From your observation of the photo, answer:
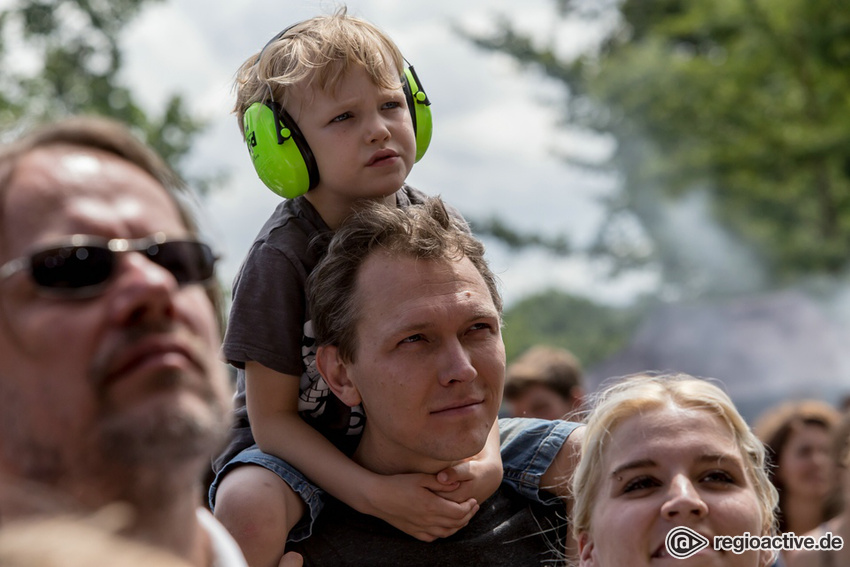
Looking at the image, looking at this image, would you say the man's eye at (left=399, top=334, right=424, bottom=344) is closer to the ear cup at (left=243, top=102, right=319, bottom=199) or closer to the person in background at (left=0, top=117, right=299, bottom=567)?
the ear cup at (left=243, top=102, right=319, bottom=199)

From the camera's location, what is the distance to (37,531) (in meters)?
1.33

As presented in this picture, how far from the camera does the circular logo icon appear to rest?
262 centimetres

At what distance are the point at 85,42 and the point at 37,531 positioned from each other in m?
20.0

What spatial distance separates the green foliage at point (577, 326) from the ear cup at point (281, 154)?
72.8 feet

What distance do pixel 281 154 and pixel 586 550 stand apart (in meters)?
1.46

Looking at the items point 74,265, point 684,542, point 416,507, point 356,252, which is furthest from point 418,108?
point 74,265

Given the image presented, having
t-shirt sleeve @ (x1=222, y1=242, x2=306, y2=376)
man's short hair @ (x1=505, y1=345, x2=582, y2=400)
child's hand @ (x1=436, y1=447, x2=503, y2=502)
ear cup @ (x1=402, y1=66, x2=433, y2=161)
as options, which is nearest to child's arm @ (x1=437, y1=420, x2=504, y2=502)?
child's hand @ (x1=436, y1=447, x2=503, y2=502)

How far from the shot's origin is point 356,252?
3.10 meters

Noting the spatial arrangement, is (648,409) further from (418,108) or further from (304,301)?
(418,108)

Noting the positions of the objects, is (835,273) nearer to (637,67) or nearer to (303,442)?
(637,67)

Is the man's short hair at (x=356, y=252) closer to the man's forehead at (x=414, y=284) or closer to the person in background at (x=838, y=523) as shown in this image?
the man's forehead at (x=414, y=284)

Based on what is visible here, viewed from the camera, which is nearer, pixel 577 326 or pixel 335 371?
pixel 335 371

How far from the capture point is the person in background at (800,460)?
574cm

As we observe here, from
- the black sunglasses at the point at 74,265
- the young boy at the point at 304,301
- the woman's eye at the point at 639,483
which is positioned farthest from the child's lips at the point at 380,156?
the black sunglasses at the point at 74,265
